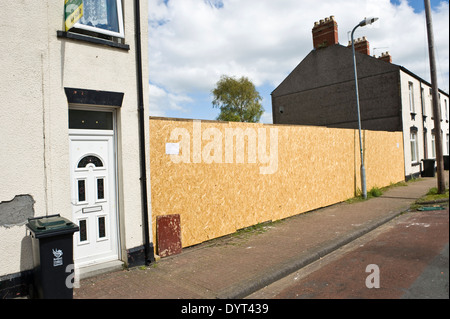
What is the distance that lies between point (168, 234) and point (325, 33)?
19013 millimetres

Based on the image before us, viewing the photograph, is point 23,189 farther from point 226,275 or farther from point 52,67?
point 226,275

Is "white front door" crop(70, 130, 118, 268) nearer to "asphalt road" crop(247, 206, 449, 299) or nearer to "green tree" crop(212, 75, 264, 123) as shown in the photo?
"asphalt road" crop(247, 206, 449, 299)

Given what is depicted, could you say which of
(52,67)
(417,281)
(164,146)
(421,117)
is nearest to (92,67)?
(52,67)

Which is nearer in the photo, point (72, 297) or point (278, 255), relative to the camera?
point (72, 297)

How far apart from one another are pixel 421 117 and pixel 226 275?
854 inches

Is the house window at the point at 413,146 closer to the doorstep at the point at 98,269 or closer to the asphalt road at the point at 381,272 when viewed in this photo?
the asphalt road at the point at 381,272

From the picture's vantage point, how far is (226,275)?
5.24 metres

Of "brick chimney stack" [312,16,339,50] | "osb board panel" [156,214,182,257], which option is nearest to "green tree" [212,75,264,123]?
"brick chimney stack" [312,16,339,50]

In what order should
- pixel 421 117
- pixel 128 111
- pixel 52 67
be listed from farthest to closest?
1. pixel 421 117
2. pixel 128 111
3. pixel 52 67

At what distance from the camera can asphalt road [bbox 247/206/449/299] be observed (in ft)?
10.1

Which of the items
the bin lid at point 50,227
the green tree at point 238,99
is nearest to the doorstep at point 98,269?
the bin lid at point 50,227

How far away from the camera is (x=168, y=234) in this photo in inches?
250

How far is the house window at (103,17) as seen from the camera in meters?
5.55

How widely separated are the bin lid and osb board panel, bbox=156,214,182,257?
2114 mm
